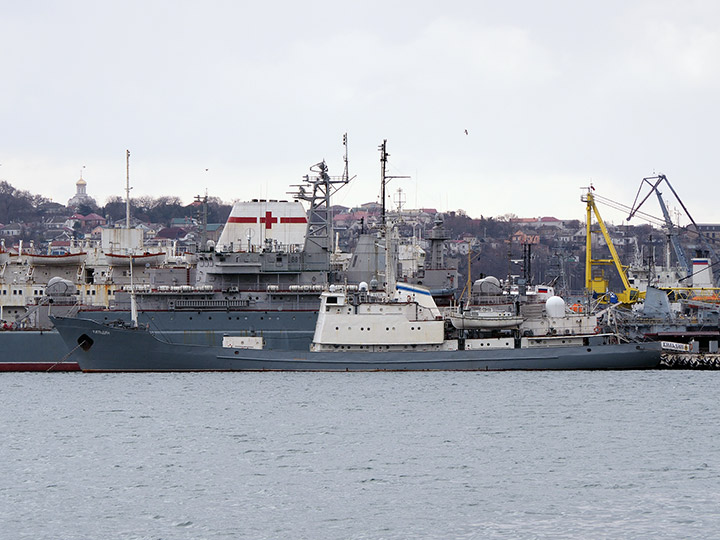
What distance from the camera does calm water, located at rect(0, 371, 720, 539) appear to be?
79.1 ft

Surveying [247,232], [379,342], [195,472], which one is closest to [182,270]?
[247,232]

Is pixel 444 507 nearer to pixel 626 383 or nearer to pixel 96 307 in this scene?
pixel 626 383

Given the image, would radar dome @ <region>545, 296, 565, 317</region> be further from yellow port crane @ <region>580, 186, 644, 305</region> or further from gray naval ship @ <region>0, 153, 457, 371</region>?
yellow port crane @ <region>580, 186, 644, 305</region>

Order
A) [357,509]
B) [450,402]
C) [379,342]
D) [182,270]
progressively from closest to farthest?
[357,509], [450,402], [379,342], [182,270]

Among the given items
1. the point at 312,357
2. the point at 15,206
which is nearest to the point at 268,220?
the point at 312,357

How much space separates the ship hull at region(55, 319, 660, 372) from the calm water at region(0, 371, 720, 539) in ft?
8.66

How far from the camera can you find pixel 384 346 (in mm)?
48219

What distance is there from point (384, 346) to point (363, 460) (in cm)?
1848

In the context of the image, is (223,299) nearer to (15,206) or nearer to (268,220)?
(268,220)

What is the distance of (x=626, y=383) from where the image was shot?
44969 mm

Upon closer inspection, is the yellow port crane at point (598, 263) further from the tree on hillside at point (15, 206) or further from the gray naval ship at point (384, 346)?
the tree on hillside at point (15, 206)

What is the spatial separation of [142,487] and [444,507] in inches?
287

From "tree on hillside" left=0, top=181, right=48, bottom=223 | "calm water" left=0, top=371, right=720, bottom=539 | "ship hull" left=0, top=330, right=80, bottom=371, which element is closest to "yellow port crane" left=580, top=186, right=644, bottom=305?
"calm water" left=0, top=371, right=720, bottom=539

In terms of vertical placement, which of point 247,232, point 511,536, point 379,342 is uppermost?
point 247,232
